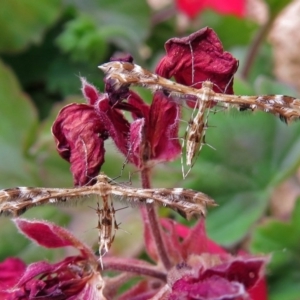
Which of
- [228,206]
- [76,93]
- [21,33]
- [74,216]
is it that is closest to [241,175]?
[228,206]

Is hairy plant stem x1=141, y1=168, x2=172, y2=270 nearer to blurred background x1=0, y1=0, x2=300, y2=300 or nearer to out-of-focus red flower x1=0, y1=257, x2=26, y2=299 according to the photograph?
out-of-focus red flower x1=0, y1=257, x2=26, y2=299

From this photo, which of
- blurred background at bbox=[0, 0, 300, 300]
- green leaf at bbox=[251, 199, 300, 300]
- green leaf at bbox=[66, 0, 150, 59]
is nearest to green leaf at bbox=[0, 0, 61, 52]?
blurred background at bbox=[0, 0, 300, 300]

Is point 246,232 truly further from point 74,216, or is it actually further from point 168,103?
point 168,103

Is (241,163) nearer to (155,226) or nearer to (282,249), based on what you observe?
(282,249)

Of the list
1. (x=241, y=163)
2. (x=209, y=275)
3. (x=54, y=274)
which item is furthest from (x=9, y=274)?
(x=241, y=163)

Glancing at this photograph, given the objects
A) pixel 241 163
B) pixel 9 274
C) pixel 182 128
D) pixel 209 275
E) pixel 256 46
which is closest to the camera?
pixel 209 275

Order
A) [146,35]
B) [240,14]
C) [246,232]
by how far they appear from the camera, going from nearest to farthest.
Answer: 1. [246,232]
2. [146,35]
3. [240,14]
